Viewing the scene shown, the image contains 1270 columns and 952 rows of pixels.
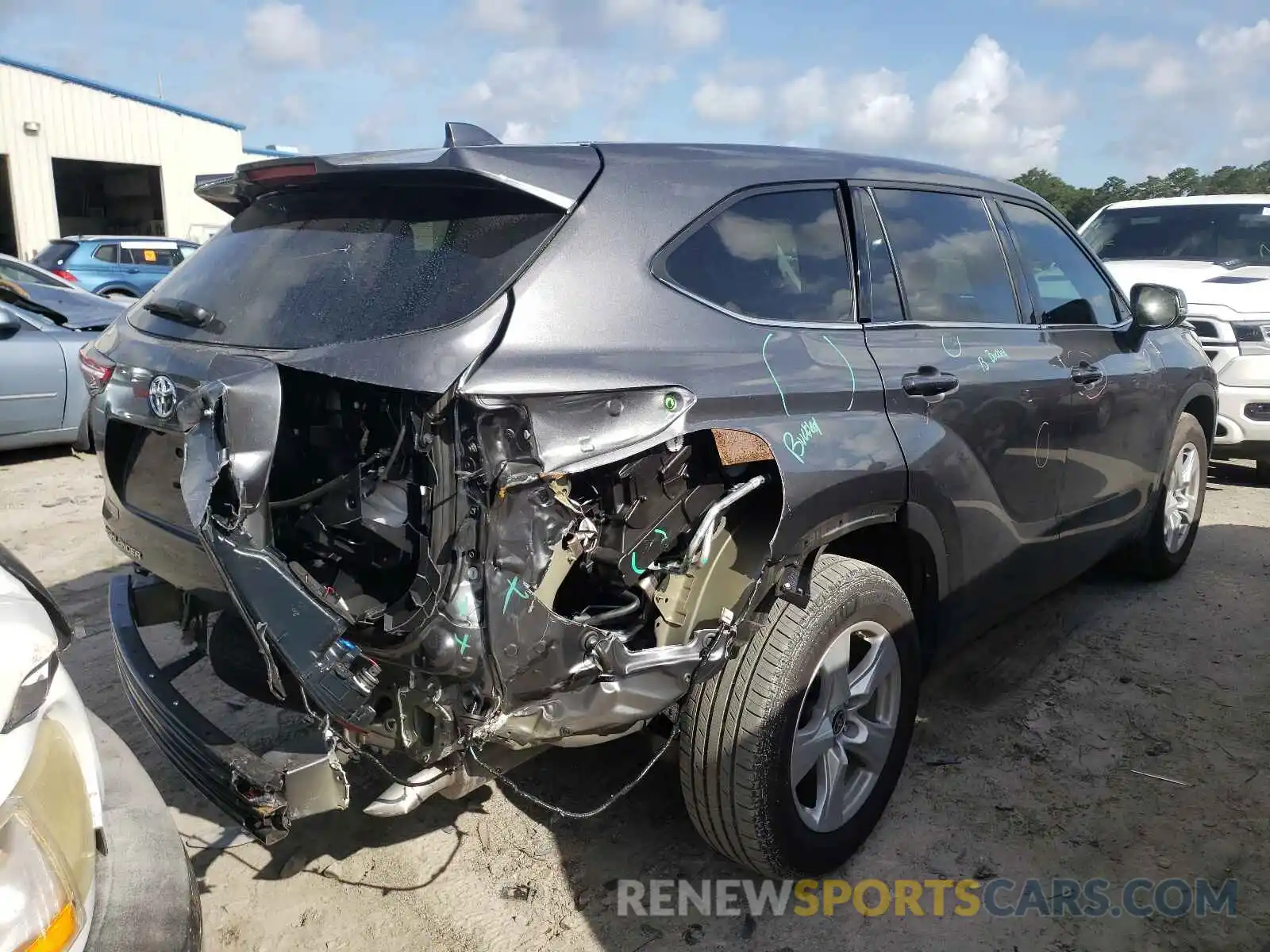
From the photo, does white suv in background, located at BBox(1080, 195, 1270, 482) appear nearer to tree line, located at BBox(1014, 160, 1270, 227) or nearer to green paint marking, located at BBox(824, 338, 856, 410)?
green paint marking, located at BBox(824, 338, 856, 410)

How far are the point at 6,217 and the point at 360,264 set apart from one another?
2598 centimetres

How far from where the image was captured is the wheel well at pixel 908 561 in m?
2.78

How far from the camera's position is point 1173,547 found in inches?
189

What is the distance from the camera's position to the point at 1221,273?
22.9 feet

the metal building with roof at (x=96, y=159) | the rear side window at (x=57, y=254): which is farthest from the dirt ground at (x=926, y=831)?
the metal building with roof at (x=96, y=159)

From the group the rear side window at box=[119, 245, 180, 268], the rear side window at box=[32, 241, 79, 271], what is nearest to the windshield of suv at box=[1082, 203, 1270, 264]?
the rear side window at box=[119, 245, 180, 268]

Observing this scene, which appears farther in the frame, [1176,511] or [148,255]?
[148,255]

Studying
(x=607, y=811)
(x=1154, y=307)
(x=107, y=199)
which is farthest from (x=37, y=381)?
(x=107, y=199)

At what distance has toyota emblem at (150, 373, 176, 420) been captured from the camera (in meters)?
2.28

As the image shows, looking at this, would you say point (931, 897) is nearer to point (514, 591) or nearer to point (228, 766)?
point (514, 591)

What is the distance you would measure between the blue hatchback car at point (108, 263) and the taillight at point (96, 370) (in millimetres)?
14493

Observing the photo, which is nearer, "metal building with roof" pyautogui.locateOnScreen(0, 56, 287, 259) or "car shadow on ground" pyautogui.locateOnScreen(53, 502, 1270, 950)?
"car shadow on ground" pyautogui.locateOnScreen(53, 502, 1270, 950)

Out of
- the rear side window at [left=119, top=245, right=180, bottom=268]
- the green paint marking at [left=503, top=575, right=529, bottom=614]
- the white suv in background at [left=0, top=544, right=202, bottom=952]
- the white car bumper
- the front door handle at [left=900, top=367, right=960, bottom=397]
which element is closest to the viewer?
the white suv in background at [left=0, top=544, right=202, bottom=952]

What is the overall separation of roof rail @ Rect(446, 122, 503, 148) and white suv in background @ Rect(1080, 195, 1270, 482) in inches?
192
